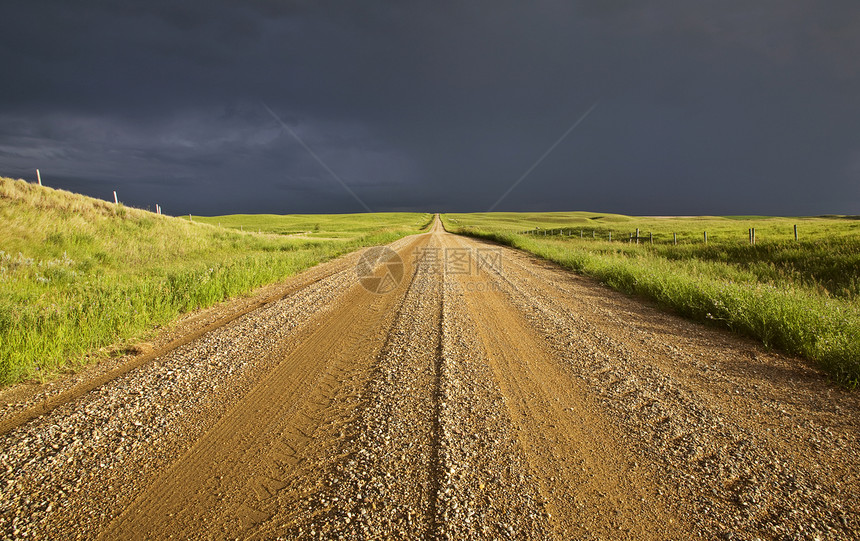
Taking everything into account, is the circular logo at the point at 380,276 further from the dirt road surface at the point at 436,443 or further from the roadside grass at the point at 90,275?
the dirt road surface at the point at 436,443

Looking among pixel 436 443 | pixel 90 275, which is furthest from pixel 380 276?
pixel 436 443

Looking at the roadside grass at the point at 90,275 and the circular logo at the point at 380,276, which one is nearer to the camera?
the roadside grass at the point at 90,275

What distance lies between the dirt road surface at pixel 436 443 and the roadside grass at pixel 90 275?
2.68 feet

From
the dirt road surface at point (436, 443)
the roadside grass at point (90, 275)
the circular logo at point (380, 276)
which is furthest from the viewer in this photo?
the circular logo at point (380, 276)

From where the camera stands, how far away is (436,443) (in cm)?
287

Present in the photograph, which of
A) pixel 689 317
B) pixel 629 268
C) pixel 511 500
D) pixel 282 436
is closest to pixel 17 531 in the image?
pixel 282 436

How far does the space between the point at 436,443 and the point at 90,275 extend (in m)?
11.5

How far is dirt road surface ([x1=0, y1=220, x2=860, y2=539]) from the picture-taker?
7.12 feet

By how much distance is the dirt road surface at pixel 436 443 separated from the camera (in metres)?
2.17

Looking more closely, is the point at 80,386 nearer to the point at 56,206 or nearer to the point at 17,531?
the point at 17,531

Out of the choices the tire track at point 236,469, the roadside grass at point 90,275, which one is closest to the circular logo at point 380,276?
the roadside grass at point 90,275

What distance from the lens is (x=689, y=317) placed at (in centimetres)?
690

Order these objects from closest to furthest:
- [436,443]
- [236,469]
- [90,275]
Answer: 1. [236,469]
2. [436,443]
3. [90,275]

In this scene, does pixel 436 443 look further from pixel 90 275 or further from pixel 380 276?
pixel 90 275
